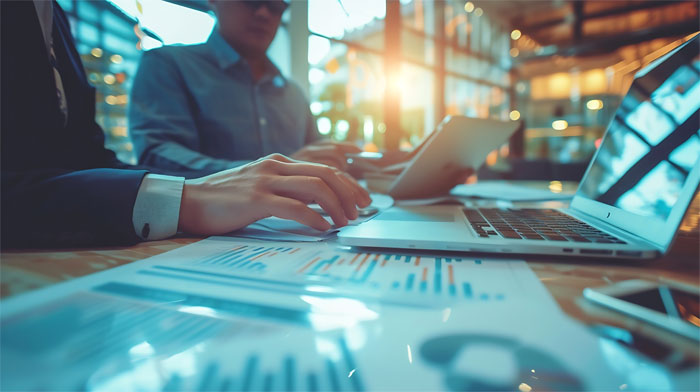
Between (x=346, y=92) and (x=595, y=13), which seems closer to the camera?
(x=346, y=92)

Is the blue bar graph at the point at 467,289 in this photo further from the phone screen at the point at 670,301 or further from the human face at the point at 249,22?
the human face at the point at 249,22

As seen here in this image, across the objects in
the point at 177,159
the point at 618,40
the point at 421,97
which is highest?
the point at 618,40

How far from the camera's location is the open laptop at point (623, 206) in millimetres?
331

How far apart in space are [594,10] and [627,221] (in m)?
8.61

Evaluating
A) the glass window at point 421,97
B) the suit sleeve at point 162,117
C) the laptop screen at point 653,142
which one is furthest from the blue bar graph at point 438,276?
the glass window at point 421,97

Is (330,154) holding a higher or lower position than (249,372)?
higher

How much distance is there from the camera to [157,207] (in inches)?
16.9

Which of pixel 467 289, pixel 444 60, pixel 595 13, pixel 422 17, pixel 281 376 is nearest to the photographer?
pixel 281 376

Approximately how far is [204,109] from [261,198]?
0.80 meters

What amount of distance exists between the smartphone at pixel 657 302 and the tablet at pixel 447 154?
437mm

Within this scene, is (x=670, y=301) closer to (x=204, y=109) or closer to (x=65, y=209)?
(x=65, y=209)

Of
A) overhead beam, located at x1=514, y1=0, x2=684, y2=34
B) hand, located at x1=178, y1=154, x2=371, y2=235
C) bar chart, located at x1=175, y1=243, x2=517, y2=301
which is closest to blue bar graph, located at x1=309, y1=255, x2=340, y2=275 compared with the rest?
bar chart, located at x1=175, y1=243, x2=517, y2=301

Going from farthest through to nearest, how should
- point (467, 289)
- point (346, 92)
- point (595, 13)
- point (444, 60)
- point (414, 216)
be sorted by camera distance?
point (595, 13) → point (444, 60) → point (346, 92) → point (414, 216) → point (467, 289)

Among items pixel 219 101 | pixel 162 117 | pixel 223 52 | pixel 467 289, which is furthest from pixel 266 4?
pixel 467 289
